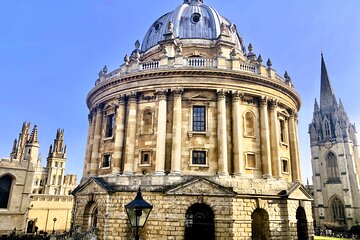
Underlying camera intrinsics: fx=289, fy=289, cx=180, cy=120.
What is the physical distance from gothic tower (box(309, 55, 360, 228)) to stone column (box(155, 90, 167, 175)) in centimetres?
5803

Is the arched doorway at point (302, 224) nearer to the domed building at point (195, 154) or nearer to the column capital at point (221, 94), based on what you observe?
the domed building at point (195, 154)

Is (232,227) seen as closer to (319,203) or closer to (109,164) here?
(109,164)

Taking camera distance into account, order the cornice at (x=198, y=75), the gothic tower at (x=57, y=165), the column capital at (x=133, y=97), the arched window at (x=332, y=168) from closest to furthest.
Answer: the cornice at (x=198, y=75)
the column capital at (x=133, y=97)
the arched window at (x=332, y=168)
the gothic tower at (x=57, y=165)

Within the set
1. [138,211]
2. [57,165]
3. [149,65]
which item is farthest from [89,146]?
[57,165]

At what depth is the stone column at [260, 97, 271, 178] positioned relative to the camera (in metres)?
24.6

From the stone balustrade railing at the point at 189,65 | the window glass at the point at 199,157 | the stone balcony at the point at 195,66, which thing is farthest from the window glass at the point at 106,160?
the window glass at the point at 199,157

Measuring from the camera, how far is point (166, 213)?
21.4 m

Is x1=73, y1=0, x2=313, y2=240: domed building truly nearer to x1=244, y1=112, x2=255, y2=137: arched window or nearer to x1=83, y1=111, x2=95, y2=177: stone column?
x1=244, y1=112, x2=255, y2=137: arched window

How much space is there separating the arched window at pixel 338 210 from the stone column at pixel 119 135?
206ft

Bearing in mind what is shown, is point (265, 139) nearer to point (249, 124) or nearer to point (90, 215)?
point (249, 124)

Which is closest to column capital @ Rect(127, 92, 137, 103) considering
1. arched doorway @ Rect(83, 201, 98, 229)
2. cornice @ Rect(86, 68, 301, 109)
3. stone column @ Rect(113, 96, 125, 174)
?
stone column @ Rect(113, 96, 125, 174)

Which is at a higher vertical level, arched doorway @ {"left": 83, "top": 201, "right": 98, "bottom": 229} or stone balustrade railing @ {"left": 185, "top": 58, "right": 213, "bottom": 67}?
stone balustrade railing @ {"left": 185, "top": 58, "right": 213, "bottom": 67}

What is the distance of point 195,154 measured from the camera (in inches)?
947

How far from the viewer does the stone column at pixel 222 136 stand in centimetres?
2316
